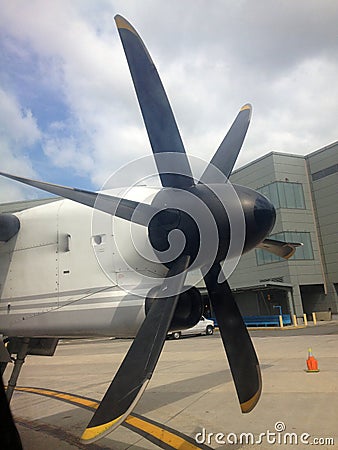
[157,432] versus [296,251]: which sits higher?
[296,251]

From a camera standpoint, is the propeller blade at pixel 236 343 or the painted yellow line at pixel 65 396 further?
the painted yellow line at pixel 65 396

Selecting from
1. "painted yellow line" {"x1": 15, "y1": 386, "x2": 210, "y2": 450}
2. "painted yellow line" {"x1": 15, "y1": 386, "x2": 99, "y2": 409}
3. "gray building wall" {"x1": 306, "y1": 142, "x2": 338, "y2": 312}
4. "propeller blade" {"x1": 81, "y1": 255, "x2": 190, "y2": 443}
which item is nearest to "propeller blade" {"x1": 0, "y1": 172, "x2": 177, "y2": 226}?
"propeller blade" {"x1": 81, "y1": 255, "x2": 190, "y2": 443}

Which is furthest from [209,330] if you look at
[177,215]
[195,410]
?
[177,215]

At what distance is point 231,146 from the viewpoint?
17.0ft

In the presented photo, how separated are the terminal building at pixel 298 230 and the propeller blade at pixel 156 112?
27.4 m

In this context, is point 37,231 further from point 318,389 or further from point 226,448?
point 318,389

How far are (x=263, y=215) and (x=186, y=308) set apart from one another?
54.6 inches

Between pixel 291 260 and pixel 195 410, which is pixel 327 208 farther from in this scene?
pixel 195 410

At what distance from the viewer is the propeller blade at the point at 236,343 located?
4.12m

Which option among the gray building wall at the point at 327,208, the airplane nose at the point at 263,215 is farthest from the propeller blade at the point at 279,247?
the gray building wall at the point at 327,208

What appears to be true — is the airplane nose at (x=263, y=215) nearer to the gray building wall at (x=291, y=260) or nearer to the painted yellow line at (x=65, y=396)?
the painted yellow line at (x=65, y=396)

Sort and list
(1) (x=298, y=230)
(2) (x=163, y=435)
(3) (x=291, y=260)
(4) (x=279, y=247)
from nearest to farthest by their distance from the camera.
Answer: (2) (x=163, y=435) → (4) (x=279, y=247) → (3) (x=291, y=260) → (1) (x=298, y=230)

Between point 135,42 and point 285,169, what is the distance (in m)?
29.8

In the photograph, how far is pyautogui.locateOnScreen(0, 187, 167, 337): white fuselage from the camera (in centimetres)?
438
